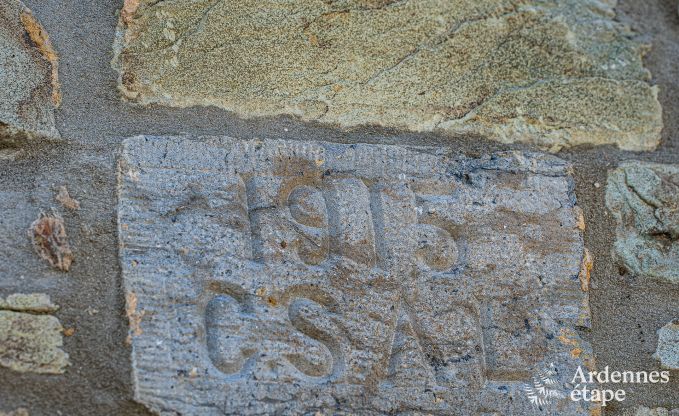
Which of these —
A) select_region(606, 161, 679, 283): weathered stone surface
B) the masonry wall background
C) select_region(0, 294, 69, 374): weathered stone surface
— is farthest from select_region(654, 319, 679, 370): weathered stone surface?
select_region(0, 294, 69, 374): weathered stone surface

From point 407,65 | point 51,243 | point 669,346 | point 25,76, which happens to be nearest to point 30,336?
point 51,243

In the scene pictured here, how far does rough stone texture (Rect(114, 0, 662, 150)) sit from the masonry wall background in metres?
0.04

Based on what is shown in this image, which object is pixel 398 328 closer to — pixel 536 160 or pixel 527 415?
pixel 527 415

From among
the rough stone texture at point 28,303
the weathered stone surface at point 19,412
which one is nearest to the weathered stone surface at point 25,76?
the rough stone texture at point 28,303

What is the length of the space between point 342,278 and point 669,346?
2.54 feet

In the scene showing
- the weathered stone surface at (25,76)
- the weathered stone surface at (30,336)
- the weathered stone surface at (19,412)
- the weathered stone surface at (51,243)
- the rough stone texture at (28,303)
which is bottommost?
the weathered stone surface at (19,412)

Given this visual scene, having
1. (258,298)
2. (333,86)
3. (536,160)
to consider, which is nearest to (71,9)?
(333,86)

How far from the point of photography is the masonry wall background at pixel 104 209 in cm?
118

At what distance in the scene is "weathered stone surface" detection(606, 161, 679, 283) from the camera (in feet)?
5.05

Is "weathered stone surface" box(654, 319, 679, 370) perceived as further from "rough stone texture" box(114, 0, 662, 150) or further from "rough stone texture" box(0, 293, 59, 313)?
"rough stone texture" box(0, 293, 59, 313)

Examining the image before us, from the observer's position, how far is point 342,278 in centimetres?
134

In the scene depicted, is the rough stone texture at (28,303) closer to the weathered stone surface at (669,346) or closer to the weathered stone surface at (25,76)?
the weathered stone surface at (25,76)

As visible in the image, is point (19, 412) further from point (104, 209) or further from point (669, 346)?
point (669, 346)

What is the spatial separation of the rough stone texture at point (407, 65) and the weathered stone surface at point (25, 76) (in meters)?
0.15
